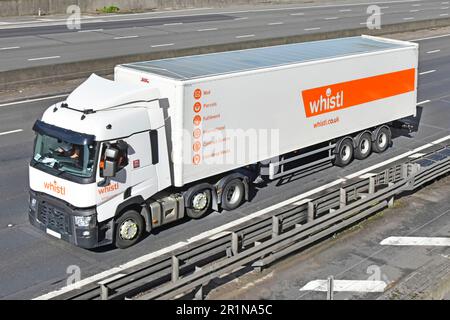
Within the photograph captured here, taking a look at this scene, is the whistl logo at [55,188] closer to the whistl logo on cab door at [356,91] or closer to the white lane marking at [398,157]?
the whistl logo on cab door at [356,91]

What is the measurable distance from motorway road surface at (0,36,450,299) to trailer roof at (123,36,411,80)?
3.53 metres

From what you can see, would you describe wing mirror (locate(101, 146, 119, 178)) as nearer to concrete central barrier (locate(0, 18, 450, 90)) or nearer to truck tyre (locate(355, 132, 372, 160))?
truck tyre (locate(355, 132, 372, 160))

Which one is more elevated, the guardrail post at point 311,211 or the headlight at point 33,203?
the headlight at point 33,203

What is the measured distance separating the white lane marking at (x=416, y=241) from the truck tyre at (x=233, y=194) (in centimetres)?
375

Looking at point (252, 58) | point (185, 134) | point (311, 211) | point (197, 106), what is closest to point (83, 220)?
point (185, 134)

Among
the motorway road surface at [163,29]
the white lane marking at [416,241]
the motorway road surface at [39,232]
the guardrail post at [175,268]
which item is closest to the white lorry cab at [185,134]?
the motorway road surface at [39,232]

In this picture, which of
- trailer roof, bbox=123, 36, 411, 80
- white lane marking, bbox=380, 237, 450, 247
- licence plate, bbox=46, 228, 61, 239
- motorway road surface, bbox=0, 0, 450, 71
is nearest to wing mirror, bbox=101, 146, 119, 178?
licence plate, bbox=46, 228, 61, 239

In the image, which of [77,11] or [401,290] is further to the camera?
[77,11]

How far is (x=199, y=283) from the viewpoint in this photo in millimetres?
12305

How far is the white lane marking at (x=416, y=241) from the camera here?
15477 millimetres

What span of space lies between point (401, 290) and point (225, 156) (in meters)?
5.32

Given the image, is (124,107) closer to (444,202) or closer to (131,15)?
(444,202)

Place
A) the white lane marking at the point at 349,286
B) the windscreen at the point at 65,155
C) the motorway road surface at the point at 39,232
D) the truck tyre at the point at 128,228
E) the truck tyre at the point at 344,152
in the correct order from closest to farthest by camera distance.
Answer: the white lane marking at the point at 349,286
the motorway road surface at the point at 39,232
the windscreen at the point at 65,155
the truck tyre at the point at 128,228
the truck tyre at the point at 344,152

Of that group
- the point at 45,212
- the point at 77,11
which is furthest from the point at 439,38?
the point at 45,212
